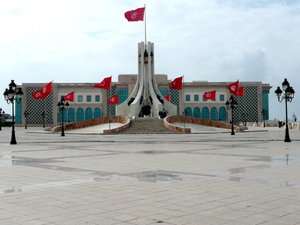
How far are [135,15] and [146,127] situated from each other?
1432cm

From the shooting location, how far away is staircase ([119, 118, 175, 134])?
47312 mm

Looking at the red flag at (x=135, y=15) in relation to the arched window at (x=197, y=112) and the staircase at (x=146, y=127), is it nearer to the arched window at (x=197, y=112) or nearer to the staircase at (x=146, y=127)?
the staircase at (x=146, y=127)

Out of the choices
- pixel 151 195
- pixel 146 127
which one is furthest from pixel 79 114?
pixel 151 195

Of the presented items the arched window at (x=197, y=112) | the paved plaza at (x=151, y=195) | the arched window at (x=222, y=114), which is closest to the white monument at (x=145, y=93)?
the arched window at (x=197, y=112)

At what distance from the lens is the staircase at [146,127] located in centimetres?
4731

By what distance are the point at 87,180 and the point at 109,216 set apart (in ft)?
11.5

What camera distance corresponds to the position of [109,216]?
5.69m

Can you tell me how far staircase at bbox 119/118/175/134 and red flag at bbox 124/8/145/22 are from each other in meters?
13.5

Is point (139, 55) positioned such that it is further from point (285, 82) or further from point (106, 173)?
point (106, 173)

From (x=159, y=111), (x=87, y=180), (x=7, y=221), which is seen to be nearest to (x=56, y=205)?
(x=7, y=221)

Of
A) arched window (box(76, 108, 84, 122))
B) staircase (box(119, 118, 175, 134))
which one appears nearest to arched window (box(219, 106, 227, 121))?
arched window (box(76, 108, 84, 122))

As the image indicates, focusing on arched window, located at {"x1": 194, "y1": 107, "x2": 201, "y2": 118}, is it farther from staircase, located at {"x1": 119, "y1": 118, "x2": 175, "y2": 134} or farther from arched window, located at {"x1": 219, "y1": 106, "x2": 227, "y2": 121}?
staircase, located at {"x1": 119, "y1": 118, "x2": 175, "y2": 134}

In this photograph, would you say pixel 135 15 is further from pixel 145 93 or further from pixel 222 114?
pixel 222 114

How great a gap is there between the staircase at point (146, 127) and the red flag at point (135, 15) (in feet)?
44.5
